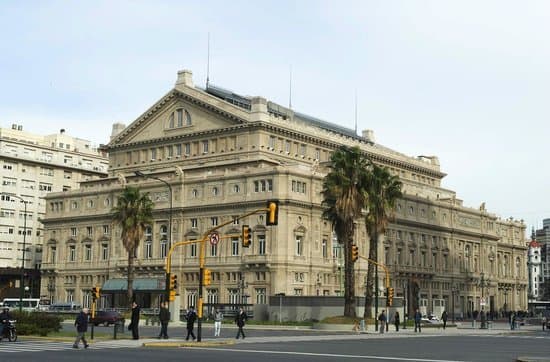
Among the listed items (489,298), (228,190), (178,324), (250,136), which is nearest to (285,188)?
(228,190)

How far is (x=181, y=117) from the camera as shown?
11294 centimetres

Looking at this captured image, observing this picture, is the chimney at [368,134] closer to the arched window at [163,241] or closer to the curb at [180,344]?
the arched window at [163,241]

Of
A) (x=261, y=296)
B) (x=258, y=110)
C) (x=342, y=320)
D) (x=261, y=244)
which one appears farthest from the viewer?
(x=258, y=110)

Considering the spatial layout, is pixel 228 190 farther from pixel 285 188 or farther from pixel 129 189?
pixel 129 189

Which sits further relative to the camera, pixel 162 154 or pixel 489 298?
pixel 489 298

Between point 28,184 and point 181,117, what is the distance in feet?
115

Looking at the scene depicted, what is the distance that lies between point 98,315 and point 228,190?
96.6 feet

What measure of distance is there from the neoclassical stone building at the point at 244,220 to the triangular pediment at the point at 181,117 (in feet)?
0.55

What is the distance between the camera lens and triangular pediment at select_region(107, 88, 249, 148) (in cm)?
10794

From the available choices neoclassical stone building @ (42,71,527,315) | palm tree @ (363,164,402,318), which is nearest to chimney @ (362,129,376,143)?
neoclassical stone building @ (42,71,527,315)

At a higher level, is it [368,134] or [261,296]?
[368,134]

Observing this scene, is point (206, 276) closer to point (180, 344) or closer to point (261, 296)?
point (180, 344)

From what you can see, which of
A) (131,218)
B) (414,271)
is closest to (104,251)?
(131,218)

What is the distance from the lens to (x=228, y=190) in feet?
317
